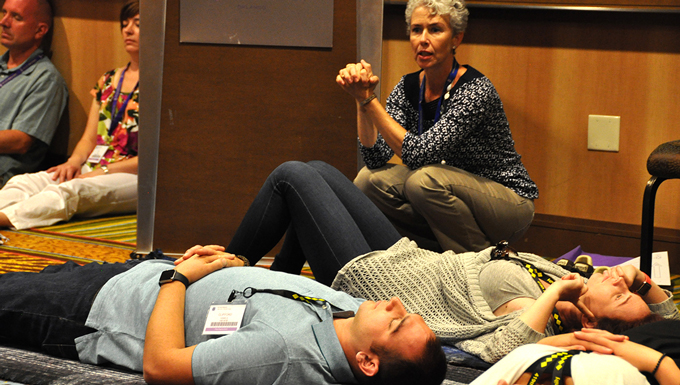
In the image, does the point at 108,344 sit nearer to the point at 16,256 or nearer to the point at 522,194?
the point at 16,256

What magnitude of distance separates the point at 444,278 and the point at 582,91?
5.25 feet

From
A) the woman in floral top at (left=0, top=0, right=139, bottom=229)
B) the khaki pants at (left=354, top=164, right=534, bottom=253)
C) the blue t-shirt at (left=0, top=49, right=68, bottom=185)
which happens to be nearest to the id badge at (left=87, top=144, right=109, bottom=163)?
the woman in floral top at (left=0, top=0, right=139, bottom=229)

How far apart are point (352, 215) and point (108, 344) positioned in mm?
761

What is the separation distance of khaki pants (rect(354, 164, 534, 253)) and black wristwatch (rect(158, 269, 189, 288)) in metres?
0.94

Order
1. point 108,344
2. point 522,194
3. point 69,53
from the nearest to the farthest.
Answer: point 108,344, point 522,194, point 69,53

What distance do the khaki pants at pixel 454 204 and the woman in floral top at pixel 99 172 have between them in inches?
63.4

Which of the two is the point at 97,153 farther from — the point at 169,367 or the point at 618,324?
the point at 618,324

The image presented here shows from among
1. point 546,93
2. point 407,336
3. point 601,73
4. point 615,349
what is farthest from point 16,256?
point 601,73

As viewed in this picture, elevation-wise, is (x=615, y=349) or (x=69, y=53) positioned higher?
(x=69, y=53)

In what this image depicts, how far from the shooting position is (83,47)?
149 inches

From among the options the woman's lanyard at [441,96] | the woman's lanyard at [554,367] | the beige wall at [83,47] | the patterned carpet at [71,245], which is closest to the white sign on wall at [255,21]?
the woman's lanyard at [441,96]

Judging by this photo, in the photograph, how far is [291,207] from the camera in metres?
1.76

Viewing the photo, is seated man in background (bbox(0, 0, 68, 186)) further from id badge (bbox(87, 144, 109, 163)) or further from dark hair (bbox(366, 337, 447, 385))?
dark hair (bbox(366, 337, 447, 385))

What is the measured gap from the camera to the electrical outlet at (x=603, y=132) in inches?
108
